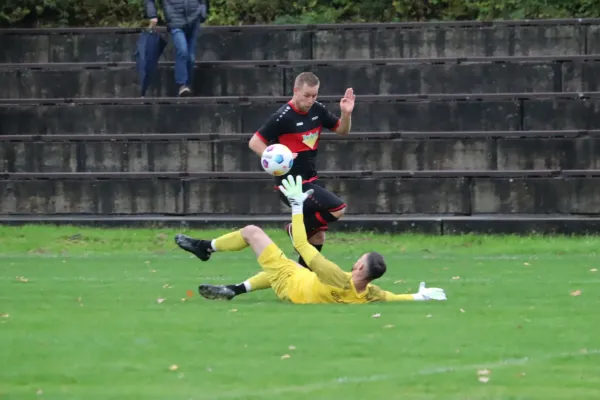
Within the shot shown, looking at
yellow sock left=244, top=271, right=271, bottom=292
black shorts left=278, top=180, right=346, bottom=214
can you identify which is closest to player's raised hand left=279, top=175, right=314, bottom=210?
yellow sock left=244, top=271, right=271, bottom=292

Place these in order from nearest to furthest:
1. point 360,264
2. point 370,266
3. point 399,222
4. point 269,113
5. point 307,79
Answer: point 370,266
point 360,264
point 307,79
point 399,222
point 269,113

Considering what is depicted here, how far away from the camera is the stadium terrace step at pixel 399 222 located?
1975 centimetres

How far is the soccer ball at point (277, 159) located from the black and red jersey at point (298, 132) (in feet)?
1.48

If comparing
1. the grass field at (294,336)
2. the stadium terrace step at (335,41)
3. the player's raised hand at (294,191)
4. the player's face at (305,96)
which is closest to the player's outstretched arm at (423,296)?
the grass field at (294,336)

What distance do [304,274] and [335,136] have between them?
373 inches

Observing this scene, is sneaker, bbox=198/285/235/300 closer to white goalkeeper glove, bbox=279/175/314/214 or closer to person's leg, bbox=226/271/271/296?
person's leg, bbox=226/271/271/296

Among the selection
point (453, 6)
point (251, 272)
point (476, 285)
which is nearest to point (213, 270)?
point (251, 272)

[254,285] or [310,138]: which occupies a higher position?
[310,138]

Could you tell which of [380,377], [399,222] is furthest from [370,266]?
[399,222]

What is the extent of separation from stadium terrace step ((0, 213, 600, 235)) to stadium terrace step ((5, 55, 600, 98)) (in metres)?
3.02

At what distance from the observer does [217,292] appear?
41.1 ft

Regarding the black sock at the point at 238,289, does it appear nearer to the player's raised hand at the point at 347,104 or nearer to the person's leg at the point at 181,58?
the player's raised hand at the point at 347,104

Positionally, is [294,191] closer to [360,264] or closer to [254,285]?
[360,264]

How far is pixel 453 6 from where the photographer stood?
25469mm
